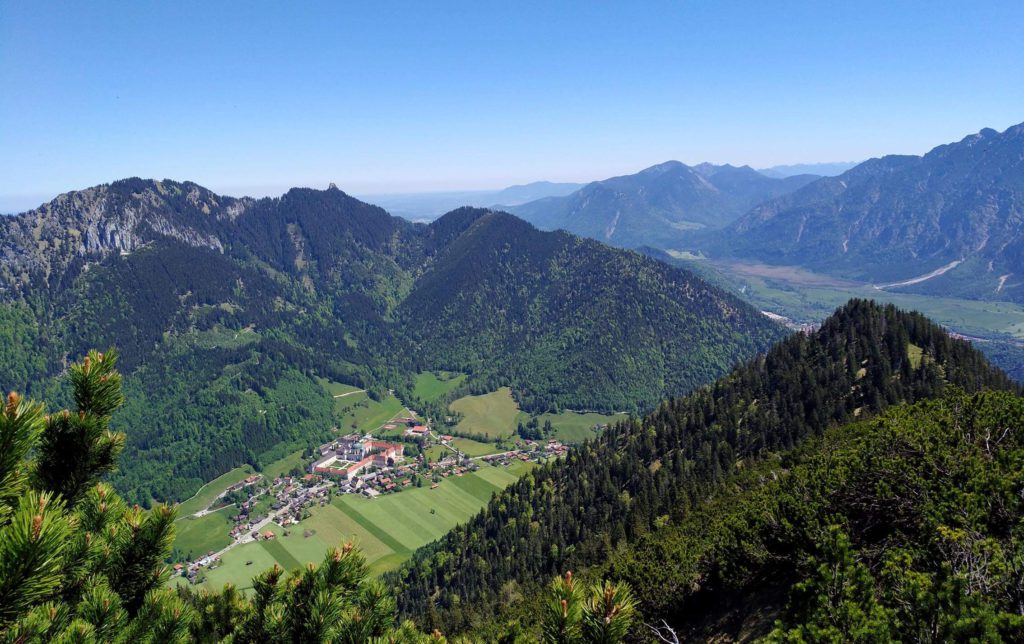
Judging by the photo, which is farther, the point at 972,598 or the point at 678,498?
the point at 678,498

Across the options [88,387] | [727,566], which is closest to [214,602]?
[88,387]

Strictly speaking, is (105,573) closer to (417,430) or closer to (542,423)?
(417,430)

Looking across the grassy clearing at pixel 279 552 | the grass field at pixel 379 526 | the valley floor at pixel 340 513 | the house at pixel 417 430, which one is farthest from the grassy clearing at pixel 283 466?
the grassy clearing at pixel 279 552

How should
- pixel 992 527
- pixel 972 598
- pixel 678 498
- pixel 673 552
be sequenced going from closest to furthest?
pixel 972 598, pixel 992 527, pixel 673 552, pixel 678 498

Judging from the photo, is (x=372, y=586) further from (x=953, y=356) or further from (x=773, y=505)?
(x=953, y=356)

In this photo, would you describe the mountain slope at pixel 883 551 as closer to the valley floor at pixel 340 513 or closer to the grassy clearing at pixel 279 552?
the valley floor at pixel 340 513

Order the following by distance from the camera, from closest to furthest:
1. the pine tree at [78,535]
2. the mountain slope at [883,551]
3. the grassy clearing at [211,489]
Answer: the pine tree at [78,535] → the mountain slope at [883,551] → the grassy clearing at [211,489]
